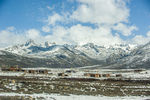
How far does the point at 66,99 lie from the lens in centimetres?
3353

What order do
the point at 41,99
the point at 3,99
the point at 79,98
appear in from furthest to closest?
the point at 79,98 < the point at 41,99 < the point at 3,99

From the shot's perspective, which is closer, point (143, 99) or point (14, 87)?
point (143, 99)

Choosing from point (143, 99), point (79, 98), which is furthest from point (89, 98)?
point (143, 99)

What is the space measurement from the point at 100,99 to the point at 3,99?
49.3ft

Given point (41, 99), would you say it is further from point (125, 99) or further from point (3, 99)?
point (125, 99)

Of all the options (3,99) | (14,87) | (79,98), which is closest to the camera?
(3,99)

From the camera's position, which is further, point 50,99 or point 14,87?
point 14,87

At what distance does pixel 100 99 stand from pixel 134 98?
244 inches

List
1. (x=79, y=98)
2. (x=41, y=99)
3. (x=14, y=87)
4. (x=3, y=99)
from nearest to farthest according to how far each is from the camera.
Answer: (x=3, y=99), (x=41, y=99), (x=79, y=98), (x=14, y=87)

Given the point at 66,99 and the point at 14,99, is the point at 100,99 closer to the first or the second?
the point at 66,99

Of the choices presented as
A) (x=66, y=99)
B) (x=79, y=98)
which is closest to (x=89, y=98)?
(x=79, y=98)

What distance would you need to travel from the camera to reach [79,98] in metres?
35.2

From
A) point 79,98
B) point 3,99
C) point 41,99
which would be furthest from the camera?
point 79,98

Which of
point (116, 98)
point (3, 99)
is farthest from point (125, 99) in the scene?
point (3, 99)
